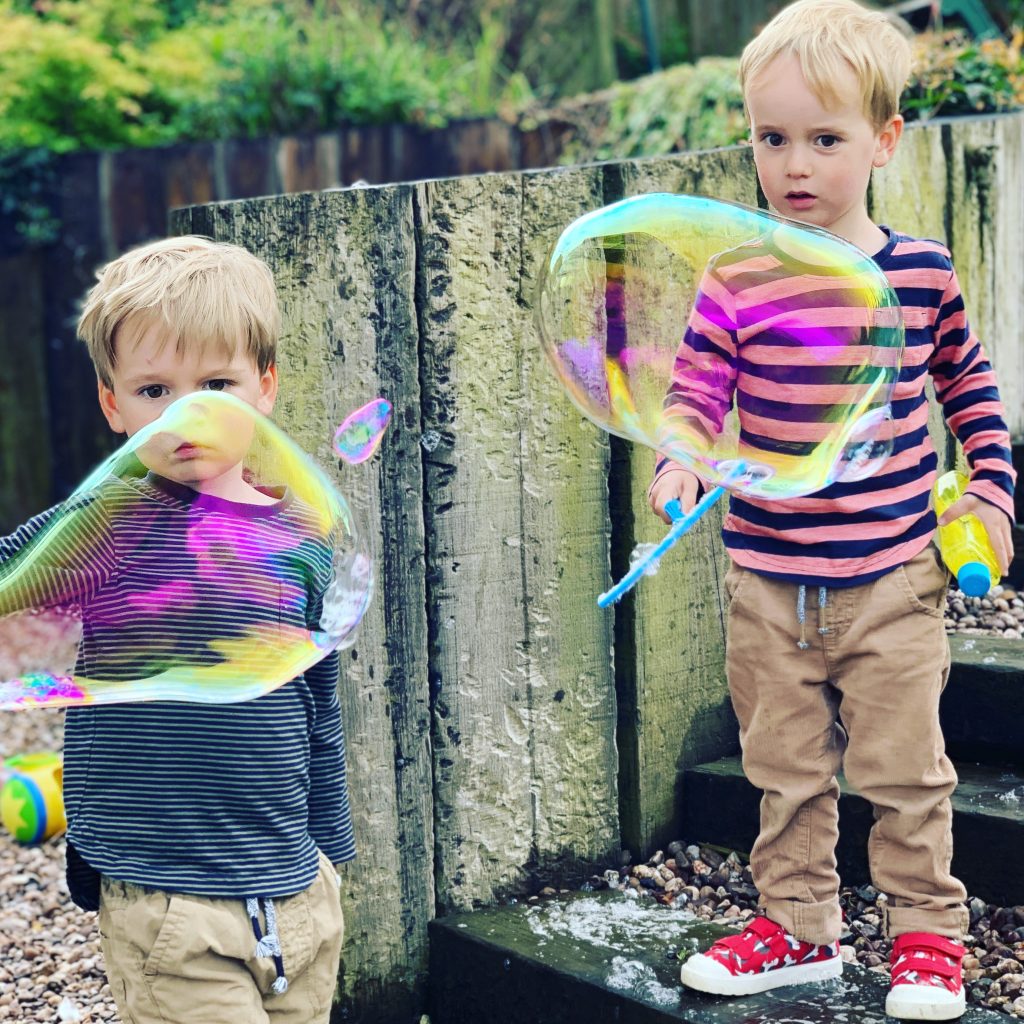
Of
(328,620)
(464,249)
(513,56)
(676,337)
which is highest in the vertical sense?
(513,56)

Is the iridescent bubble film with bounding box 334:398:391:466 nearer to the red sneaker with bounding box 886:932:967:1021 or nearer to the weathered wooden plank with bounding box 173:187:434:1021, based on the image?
the weathered wooden plank with bounding box 173:187:434:1021

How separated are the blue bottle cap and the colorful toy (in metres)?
2.59

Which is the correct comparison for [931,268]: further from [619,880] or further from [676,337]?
[619,880]

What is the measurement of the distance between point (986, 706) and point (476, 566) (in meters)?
1.06

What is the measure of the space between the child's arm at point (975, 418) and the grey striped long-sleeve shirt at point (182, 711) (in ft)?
3.32

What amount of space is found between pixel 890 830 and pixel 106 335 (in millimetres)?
1402

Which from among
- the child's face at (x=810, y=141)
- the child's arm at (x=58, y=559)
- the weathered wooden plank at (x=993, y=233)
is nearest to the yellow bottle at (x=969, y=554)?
the child's face at (x=810, y=141)

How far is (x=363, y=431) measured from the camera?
252cm

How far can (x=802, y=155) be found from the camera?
2266 mm

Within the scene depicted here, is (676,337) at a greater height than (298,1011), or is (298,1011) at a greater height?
(676,337)

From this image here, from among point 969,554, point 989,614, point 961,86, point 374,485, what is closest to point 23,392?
point 961,86

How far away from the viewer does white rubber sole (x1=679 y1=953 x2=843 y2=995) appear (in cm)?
243

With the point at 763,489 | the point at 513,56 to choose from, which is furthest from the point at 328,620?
the point at 513,56

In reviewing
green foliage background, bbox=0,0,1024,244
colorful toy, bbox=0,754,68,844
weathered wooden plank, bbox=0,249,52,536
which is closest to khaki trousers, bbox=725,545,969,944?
colorful toy, bbox=0,754,68,844
